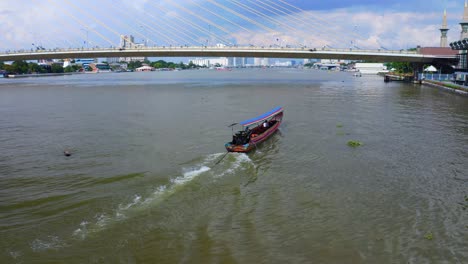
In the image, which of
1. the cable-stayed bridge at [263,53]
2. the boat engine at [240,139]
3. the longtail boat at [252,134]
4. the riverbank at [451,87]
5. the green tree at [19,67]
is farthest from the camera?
the green tree at [19,67]

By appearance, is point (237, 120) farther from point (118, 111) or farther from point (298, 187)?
Answer: point (298, 187)

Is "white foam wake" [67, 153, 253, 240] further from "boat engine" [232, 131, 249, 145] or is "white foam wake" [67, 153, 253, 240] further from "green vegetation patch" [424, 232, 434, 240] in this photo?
"green vegetation patch" [424, 232, 434, 240]

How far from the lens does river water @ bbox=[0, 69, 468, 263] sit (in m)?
7.43

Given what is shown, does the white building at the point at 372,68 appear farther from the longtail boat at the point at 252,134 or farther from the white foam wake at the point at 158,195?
the white foam wake at the point at 158,195

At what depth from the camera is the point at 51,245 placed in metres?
7.61

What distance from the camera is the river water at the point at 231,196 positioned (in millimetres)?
7430

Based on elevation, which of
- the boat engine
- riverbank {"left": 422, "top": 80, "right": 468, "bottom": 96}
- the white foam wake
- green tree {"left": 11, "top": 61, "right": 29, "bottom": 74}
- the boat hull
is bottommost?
the white foam wake

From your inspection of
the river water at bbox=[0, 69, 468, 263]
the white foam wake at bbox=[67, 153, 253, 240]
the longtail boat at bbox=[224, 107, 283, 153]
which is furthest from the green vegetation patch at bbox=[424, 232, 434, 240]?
the longtail boat at bbox=[224, 107, 283, 153]

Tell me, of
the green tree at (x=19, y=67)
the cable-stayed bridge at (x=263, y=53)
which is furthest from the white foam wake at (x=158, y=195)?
the green tree at (x=19, y=67)

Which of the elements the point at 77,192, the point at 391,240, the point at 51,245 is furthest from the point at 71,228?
the point at 391,240

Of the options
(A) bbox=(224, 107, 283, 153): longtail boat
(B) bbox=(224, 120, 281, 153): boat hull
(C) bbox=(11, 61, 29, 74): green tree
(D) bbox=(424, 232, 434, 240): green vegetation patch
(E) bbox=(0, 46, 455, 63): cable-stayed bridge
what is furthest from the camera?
(C) bbox=(11, 61, 29, 74): green tree

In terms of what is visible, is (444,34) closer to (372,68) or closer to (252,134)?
(372,68)

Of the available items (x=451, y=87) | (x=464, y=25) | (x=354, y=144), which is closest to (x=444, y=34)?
(x=464, y=25)

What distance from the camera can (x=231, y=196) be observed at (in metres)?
10.1
